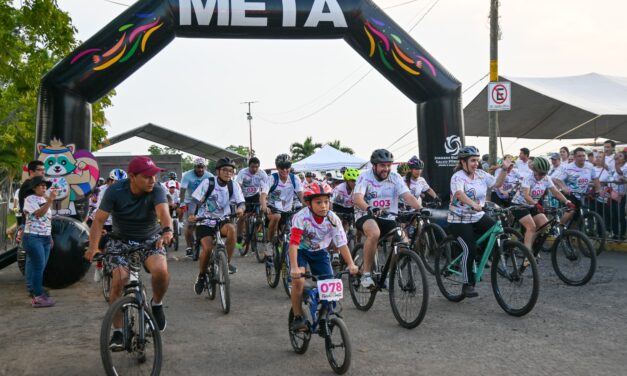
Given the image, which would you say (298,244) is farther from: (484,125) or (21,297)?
(484,125)

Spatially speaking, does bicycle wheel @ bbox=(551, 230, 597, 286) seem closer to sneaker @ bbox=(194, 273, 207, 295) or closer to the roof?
sneaker @ bbox=(194, 273, 207, 295)

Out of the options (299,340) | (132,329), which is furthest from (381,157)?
(132,329)

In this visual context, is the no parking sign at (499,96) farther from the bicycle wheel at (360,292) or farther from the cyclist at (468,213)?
the bicycle wheel at (360,292)

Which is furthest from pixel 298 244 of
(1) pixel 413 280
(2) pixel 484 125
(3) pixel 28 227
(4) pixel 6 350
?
(2) pixel 484 125

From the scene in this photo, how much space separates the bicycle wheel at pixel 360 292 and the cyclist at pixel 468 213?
1213 millimetres

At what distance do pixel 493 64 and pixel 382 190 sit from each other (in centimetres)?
999

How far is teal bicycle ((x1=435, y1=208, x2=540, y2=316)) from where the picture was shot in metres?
7.30

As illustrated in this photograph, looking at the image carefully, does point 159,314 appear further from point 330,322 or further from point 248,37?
point 248,37

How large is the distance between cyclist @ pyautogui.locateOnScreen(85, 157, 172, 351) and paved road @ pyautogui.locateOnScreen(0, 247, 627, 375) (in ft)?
2.74

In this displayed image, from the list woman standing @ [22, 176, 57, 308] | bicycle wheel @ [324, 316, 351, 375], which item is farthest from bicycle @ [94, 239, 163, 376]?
woman standing @ [22, 176, 57, 308]

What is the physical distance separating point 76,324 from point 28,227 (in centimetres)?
214

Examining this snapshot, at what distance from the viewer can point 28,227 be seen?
9.09 meters

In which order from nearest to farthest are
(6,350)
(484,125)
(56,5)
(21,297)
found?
(6,350) < (21,297) < (56,5) < (484,125)

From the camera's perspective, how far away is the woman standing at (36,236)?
9.01 m
